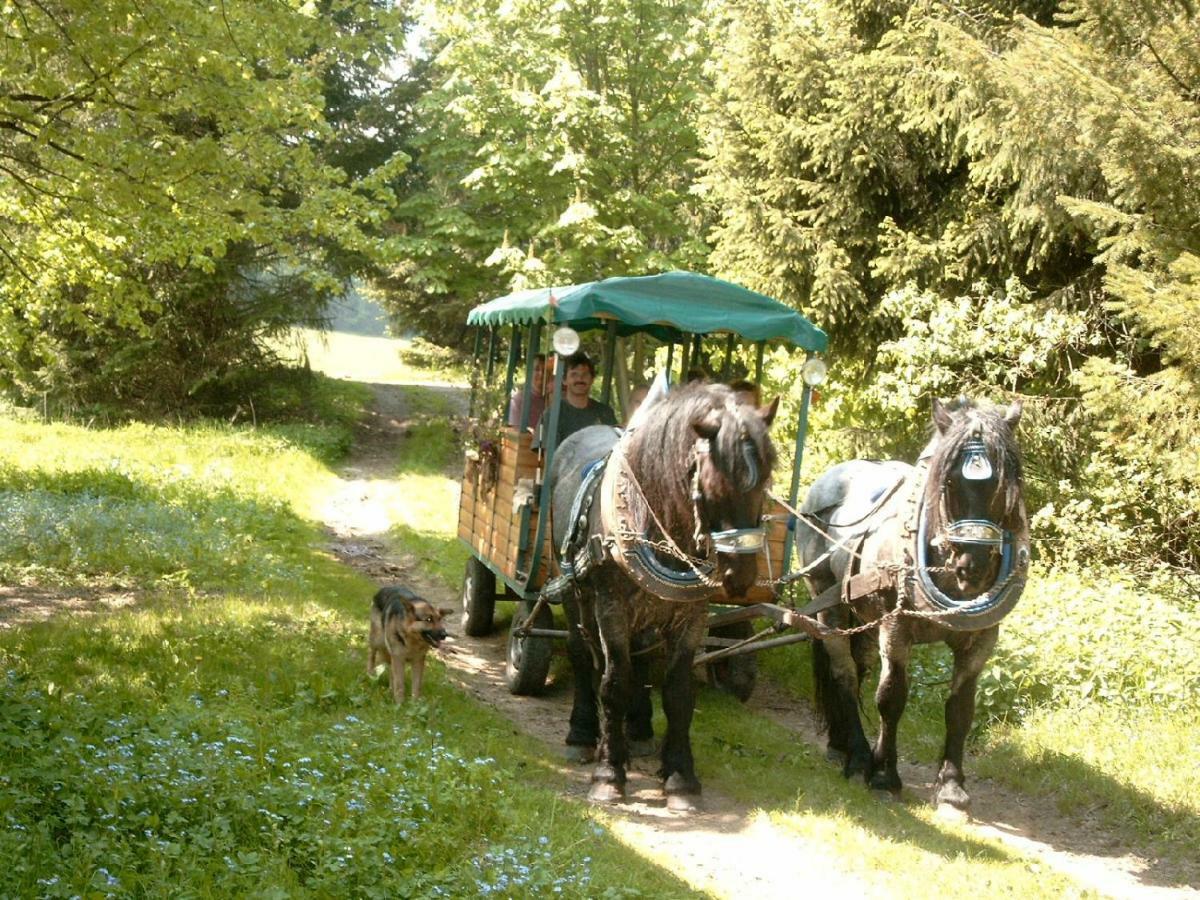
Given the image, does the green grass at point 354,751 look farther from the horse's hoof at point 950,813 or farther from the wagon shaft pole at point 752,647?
the wagon shaft pole at point 752,647

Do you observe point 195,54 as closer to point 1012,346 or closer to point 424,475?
point 1012,346

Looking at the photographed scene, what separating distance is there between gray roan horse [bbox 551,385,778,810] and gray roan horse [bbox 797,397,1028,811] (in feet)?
3.09

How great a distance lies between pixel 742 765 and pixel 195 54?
6364mm

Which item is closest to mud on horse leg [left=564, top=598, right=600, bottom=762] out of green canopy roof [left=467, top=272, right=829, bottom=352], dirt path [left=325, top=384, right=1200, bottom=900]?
dirt path [left=325, top=384, right=1200, bottom=900]

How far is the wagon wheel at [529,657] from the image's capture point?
8523mm

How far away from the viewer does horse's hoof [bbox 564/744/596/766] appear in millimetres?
7332

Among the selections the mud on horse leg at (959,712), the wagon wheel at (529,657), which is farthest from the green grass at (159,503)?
the mud on horse leg at (959,712)

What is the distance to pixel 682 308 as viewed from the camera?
25.3ft

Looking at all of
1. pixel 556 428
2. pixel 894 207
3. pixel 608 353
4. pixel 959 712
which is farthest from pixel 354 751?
pixel 894 207

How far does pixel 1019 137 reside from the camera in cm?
953

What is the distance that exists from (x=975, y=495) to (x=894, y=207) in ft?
25.5

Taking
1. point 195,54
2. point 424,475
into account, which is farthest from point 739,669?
point 424,475

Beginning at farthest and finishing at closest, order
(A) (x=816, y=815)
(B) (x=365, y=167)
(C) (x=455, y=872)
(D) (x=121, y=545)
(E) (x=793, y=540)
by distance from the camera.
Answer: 1. (B) (x=365, y=167)
2. (D) (x=121, y=545)
3. (E) (x=793, y=540)
4. (A) (x=816, y=815)
5. (C) (x=455, y=872)

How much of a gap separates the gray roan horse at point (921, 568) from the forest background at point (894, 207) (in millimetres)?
1730
